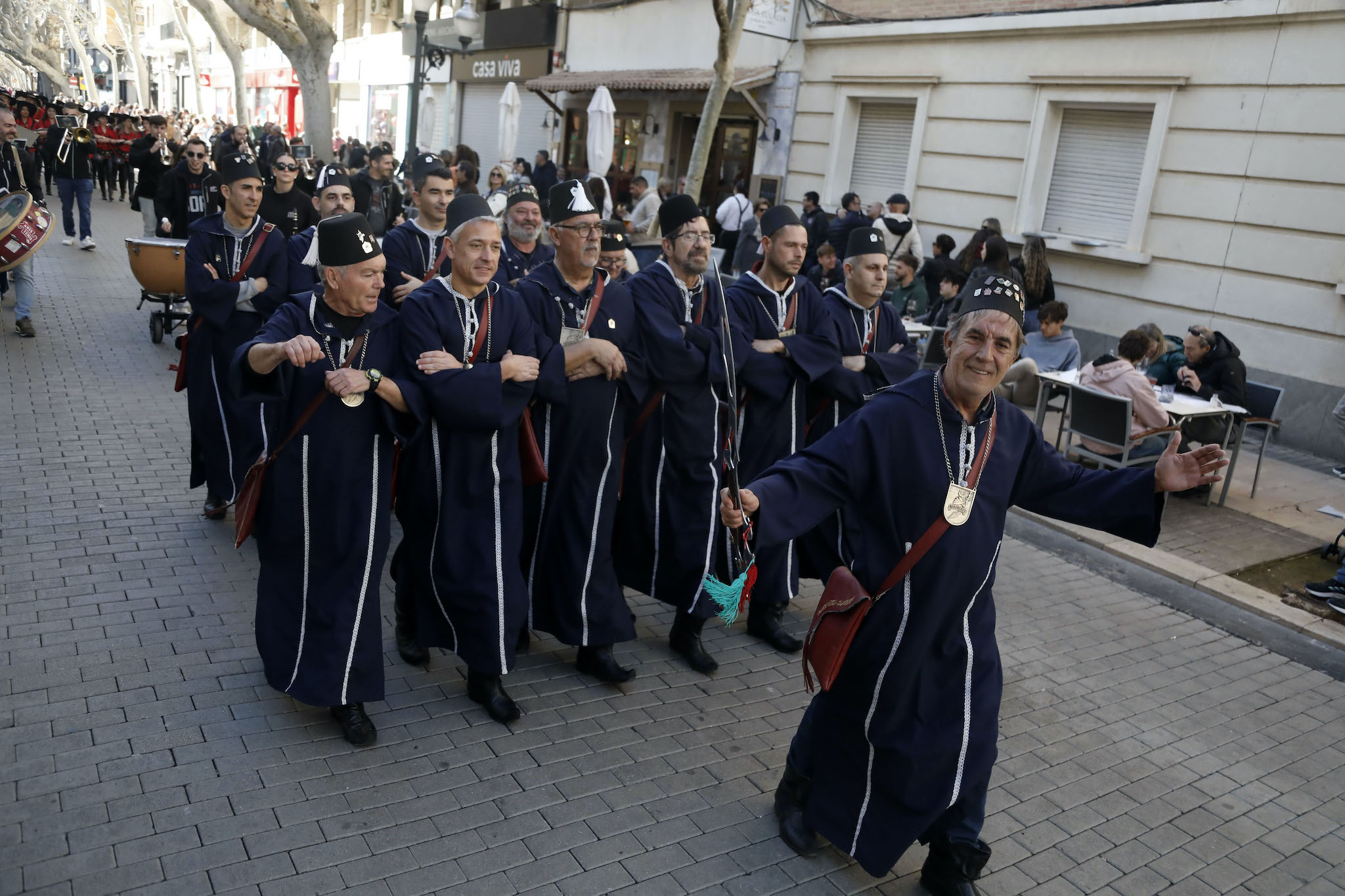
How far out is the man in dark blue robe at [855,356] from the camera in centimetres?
525

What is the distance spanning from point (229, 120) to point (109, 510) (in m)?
54.9

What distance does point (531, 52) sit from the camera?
2600 cm

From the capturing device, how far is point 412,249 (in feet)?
20.4

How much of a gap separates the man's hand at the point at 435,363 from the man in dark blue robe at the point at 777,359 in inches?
60.4

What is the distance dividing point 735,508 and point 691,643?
7.46 feet

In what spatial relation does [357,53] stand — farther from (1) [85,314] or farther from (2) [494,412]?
(2) [494,412]

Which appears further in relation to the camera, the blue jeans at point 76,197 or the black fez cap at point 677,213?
the blue jeans at point 76,197

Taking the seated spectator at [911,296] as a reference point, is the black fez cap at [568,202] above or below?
above

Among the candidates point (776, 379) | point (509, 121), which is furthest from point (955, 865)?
point (509, 121)

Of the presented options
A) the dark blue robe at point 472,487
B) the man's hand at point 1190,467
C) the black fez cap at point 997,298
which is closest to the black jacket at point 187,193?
the dark blue robe at point 472,487

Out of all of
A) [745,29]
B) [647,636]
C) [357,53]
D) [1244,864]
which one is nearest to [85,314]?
[647,636]

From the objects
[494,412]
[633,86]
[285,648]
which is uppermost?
[633,86]

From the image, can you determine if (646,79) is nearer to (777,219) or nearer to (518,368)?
(777,219)

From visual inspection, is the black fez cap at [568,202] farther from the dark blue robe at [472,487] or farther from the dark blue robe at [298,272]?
the dark blue robe at [298,272]
